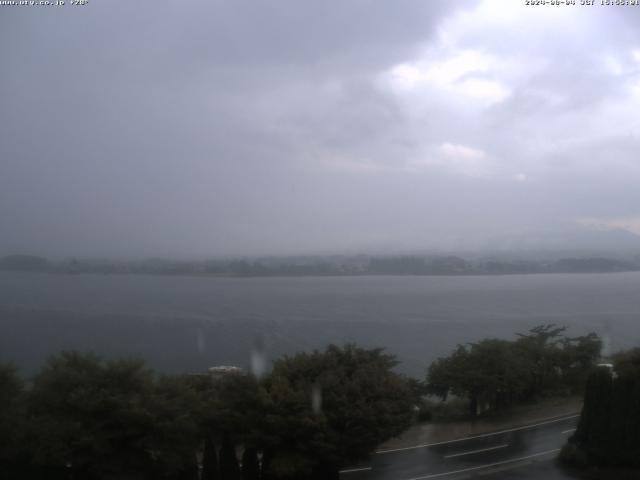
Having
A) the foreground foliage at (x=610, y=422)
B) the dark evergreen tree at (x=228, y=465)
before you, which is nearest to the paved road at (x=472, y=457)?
the foreground foliage at (x=610, y=422)

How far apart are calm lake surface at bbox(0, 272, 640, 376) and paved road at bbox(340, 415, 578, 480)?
13351mm

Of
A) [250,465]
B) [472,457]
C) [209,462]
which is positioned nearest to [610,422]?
[472,457]

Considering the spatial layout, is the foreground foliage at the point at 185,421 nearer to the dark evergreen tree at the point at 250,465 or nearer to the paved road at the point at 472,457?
the dark evergreen tree at the point at 250,465

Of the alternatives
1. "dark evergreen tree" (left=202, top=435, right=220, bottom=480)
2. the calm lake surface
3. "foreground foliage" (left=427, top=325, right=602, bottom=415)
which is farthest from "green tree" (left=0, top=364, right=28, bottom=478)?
the calm lake surface

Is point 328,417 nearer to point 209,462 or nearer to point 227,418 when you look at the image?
point 227,418

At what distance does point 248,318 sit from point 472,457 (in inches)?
1268

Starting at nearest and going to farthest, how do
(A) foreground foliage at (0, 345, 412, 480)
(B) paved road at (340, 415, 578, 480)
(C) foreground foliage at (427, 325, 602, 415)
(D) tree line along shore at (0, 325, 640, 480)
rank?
(A) foreground foliage at (0, 345, 412, 480) < (D) tree line along shore at (0, 325, 640, 480) < (B) paved road at (340, 415, 578, 480) < (C) foreground foliage at (427, 325, 602, 415)

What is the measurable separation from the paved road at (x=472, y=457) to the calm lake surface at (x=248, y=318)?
43.8 ft

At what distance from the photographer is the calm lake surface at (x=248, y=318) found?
3061cm

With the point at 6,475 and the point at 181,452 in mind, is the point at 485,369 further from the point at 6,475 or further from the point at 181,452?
the point at 6,475

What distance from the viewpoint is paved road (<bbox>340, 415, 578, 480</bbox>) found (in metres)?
11.3

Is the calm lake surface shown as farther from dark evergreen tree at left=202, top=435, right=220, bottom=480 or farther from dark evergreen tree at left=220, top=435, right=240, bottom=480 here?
dark evergreen tree at left=220, top=435, right=240, bottom=480

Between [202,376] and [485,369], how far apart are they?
952 cm

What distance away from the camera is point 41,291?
140 ft
